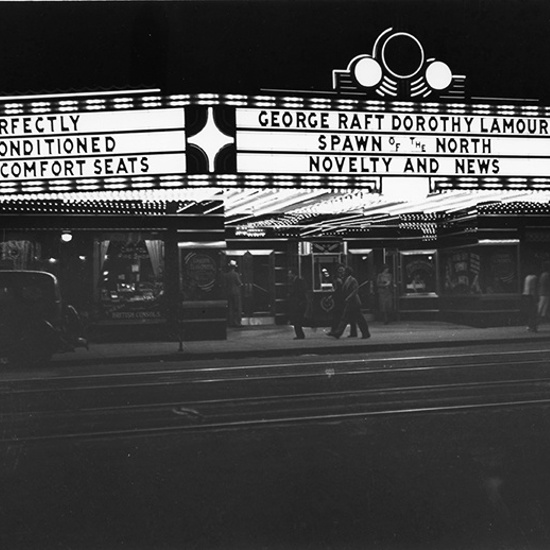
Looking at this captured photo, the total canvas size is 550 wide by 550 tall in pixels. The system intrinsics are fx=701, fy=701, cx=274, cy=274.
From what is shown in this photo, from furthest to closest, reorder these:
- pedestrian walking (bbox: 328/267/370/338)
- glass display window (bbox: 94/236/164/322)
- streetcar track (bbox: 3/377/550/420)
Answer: pedestrian walking (bbox: 328/267/370/338)
streetcar track (bbox: 3/377/550/420)
glass display window (bbox: 94/236/164/322)

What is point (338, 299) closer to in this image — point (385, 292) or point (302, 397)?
point (385, 292)

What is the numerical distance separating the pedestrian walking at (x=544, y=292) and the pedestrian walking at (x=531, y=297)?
3cm

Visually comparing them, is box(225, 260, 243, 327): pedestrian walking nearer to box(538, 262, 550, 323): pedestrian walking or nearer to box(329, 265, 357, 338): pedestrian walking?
box(329, 265, 357, 338): pedestrian walking

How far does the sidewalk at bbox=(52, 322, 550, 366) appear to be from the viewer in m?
4.79

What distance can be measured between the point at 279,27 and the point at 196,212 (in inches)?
54.3

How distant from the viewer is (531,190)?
5.09 metres

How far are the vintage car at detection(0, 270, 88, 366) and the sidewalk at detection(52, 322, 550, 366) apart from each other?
0.19 metres

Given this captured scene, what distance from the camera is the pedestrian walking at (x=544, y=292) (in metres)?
5.00

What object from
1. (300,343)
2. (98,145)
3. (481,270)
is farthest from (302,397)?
(98,145)

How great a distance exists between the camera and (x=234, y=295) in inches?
192

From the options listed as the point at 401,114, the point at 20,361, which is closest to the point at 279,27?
the point at 401,114

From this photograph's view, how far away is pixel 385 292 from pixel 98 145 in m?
2.28

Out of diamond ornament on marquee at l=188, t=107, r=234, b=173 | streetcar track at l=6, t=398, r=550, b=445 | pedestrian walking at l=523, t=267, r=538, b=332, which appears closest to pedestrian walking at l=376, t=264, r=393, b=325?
streetcar track at l=6, t=398, r=550, b=445

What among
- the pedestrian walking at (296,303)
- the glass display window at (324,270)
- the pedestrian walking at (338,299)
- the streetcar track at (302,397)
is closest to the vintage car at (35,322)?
the streetcar track at (302,397)
